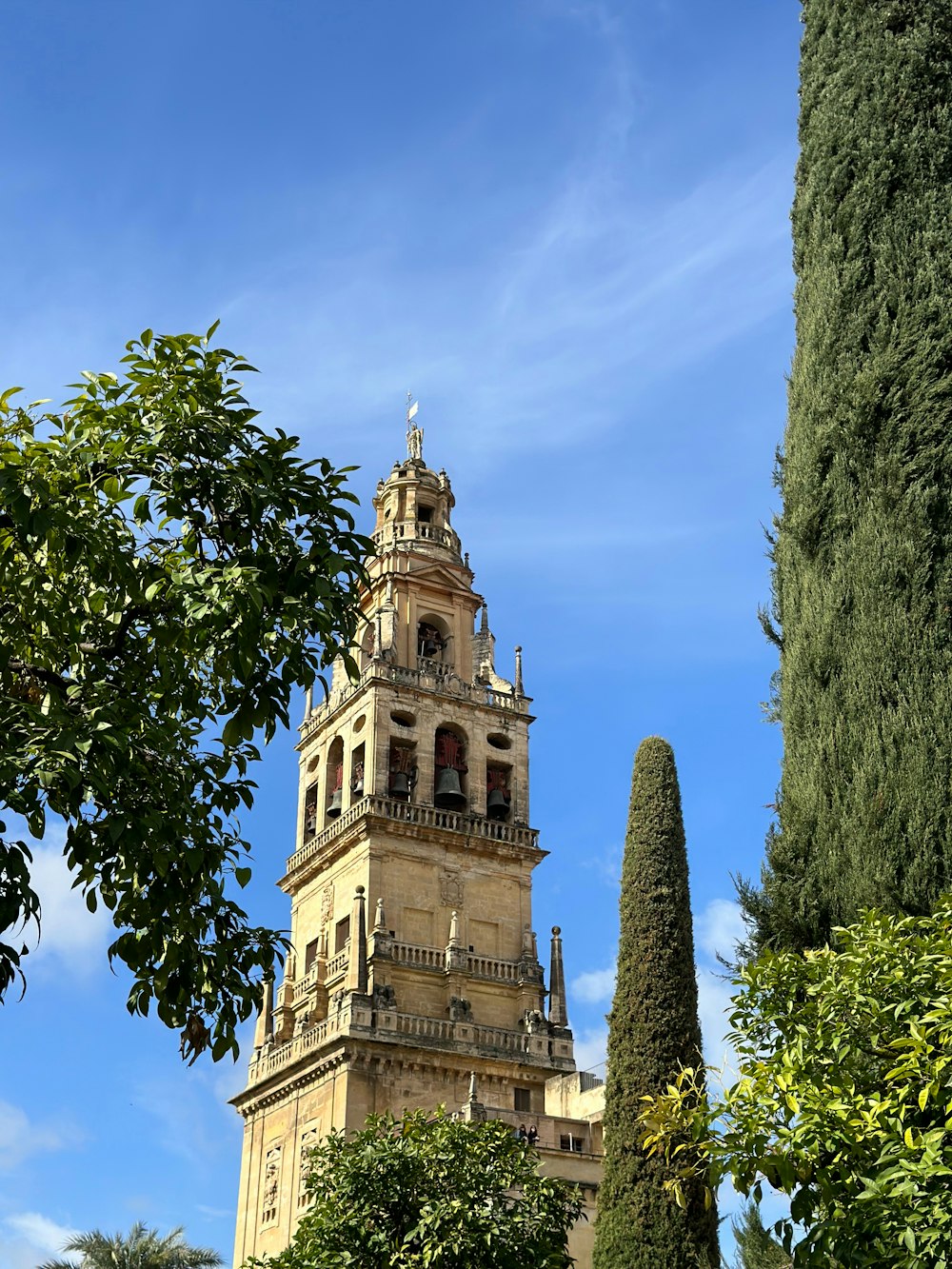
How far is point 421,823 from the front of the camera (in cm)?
4259

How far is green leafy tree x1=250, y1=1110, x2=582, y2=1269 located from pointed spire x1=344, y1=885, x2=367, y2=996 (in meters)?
17.5

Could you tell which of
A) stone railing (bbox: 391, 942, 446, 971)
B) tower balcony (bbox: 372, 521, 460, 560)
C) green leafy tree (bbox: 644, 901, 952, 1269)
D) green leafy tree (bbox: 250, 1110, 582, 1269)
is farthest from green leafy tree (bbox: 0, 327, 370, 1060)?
tower balcony (bbox: 372, 521, 460, 560)

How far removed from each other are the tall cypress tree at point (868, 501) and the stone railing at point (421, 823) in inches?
1031

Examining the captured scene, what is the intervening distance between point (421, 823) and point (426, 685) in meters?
4.76

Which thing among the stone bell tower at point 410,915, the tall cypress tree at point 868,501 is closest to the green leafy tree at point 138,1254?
the stone bell tower at point 410,915

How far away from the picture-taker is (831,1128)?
11148 mm

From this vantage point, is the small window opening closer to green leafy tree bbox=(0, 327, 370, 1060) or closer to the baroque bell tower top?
→ the baroque bell tower top

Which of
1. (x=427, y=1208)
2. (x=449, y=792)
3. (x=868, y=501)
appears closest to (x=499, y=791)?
(x=449, y=792)

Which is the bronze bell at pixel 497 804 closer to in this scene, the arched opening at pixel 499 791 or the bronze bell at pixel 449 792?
the arched opening at pixel 499 791

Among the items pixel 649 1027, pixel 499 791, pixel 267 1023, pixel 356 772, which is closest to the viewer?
pixel 649 1027

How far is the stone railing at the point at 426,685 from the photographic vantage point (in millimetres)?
44644

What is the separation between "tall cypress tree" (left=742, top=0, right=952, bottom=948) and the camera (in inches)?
570

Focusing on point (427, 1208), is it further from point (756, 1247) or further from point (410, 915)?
point (410, 915)

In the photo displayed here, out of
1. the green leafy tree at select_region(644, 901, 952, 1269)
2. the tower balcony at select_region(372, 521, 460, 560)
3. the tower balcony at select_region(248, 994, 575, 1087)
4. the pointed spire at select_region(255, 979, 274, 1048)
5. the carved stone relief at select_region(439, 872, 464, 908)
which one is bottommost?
the green leafy tree at select_region(644, 901, 952, 1269)
